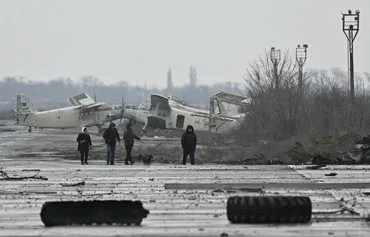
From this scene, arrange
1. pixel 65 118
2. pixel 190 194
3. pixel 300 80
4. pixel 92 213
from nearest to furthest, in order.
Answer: pixel 92 213 < pixel 190 194 < pixel 300 80 < pixel 65 118

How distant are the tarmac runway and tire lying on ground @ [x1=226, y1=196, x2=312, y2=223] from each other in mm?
225

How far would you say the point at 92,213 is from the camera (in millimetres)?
11438

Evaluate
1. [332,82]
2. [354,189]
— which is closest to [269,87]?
[332,82]

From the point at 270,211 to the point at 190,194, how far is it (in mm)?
4088

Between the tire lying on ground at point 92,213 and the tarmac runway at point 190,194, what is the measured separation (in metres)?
0.22

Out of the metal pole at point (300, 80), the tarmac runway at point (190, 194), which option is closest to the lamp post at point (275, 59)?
the metal pole at point (300, 80)

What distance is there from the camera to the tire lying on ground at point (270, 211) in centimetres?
1123

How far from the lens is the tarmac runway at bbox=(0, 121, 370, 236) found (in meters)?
10.6

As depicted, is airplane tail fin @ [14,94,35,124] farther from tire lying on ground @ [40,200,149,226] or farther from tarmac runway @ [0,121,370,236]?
tire lying on ground @ [40,200,149,226]

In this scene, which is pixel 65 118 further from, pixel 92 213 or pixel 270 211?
pixel 270 211

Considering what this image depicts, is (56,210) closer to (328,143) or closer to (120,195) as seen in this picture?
(120,195)

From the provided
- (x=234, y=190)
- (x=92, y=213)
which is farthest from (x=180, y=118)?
(x=92, y=213)

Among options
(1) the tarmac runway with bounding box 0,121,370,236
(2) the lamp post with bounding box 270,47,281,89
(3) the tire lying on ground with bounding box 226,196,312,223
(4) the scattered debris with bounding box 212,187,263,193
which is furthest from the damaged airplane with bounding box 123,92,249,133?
(3) the tire lying on ground with bounding box 226,196,312,223

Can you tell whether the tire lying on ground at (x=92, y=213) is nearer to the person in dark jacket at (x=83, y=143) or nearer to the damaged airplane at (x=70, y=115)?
the person in dark jacket at (x=83, y=143)
